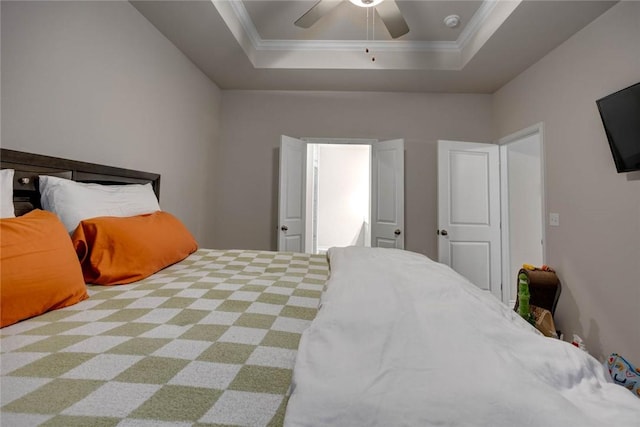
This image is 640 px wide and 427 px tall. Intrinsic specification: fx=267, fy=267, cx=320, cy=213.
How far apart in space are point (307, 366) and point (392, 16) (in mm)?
2212

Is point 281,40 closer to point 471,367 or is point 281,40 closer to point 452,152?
point 452,152

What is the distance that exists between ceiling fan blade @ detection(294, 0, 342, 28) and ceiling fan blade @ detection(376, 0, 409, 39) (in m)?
0.31

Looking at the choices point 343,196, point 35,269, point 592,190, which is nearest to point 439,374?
point 35,269

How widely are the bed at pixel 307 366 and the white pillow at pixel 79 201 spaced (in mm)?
509

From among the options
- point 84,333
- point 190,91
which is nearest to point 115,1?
point 190,91

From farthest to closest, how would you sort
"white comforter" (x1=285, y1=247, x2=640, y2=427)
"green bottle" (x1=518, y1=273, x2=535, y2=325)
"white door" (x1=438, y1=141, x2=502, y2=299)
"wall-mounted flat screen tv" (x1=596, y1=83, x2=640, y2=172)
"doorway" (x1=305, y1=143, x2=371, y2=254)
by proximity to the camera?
1. "doorway" (x1=305, y1=143, x2=371, y2=254)
2. "white door" (x1=438, y1=141, x2=502, y2=299)
3. "green bottle" (x1=518, y1=273, x2=535, y2=325)
4. "wall-mounted flat screen tv" (x1=596, y1=83, x2=640, y2=172)
5. "white comforter" (x1=285, y1=247, x2=640, y2=427)

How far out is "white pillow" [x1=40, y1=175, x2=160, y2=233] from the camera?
1198 millimetres

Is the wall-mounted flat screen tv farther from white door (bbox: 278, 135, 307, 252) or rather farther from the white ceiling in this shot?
white door (bbox: 278, 135, 307, 252)

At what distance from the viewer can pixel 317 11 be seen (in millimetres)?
1906

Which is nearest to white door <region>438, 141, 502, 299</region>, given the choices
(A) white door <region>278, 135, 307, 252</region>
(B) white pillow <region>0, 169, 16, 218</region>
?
(A) white door <region>278, 135, 307, 252</region>

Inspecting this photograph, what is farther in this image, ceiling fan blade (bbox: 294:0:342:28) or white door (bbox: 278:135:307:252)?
white door (bbox: 278:135:307:252)

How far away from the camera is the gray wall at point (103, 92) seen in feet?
4.35

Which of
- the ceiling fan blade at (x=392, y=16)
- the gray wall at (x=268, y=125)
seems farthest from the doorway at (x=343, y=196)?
the ceiling fan blade at (x=392, y=16)

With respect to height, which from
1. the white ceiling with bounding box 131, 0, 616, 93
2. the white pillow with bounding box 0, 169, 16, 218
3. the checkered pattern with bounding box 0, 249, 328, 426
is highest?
the white ceiling with bounding box 131, 0, 616, 93
